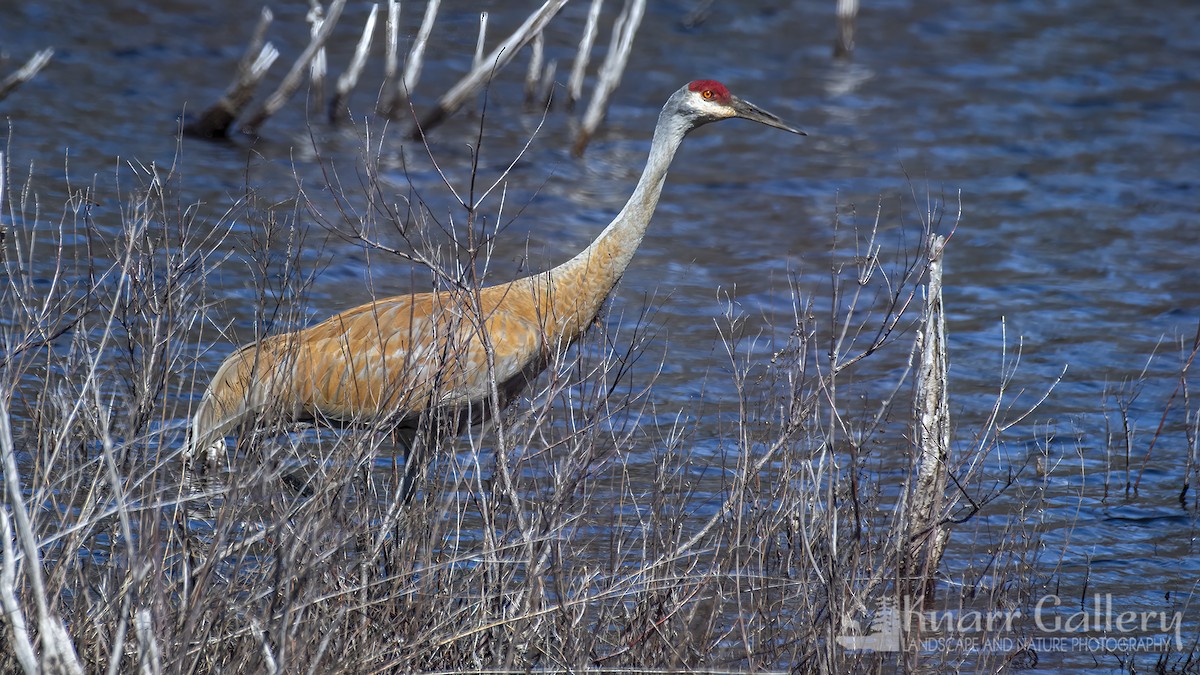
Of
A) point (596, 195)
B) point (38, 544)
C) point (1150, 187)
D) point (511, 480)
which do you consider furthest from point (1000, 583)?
point (1150, 187)

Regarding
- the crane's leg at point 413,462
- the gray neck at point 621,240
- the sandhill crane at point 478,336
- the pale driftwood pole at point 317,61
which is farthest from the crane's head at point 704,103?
the pale driftwood pole at point 317,61

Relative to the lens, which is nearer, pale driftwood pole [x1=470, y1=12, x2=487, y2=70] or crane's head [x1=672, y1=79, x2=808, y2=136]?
pale driftwood pole [x1=470, y1=12, x2=487, y2=70]

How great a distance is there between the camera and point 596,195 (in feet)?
40.1

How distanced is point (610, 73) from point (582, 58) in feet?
1.33

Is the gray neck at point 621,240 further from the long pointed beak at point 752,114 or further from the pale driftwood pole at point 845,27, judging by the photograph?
the pale driftwood pole at point 845,27

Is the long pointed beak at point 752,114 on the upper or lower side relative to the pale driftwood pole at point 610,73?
upper

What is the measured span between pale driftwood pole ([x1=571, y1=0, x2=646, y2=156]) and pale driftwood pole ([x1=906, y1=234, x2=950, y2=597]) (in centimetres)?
701

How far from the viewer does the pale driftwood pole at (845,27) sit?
1656 centimetres

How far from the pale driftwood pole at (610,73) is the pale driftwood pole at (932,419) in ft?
23.0

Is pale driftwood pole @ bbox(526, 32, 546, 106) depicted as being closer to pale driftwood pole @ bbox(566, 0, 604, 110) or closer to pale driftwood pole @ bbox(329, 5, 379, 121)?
pale driftwood pole @ bbox(566, 0, 604, 110)

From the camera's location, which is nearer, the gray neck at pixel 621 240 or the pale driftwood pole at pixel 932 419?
the pale driftwood pole at pixel 932 419

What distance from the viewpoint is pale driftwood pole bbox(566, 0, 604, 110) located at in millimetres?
12461

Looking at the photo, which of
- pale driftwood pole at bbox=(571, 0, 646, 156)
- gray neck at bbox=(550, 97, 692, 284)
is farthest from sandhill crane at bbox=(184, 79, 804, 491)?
pale driftwood pole at bbox=(571, 0, 646, 156)

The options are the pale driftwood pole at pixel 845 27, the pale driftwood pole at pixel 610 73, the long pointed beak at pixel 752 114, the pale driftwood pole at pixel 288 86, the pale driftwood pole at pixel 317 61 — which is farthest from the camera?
the pale driftwood pole at pixel 845 27
